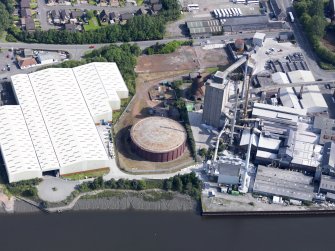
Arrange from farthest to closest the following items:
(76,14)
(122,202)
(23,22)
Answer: (76,14) → (23,22) → (122,202)

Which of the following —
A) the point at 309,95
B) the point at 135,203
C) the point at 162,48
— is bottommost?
the point at 135,203

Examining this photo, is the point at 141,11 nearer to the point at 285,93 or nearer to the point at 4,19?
the point at 4,19

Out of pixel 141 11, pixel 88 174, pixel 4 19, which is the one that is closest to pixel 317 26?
pixel 141 11

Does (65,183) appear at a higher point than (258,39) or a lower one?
lower

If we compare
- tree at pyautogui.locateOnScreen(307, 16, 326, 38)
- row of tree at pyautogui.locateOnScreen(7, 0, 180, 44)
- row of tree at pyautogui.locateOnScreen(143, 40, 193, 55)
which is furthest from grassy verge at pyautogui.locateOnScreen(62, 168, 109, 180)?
tree at pyautogui.locateOnScreen(307, 16, 326, 38)

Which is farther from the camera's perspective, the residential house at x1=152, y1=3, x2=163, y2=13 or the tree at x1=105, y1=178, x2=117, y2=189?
the residential house at x1=152, y1=3, x2=163, y2=13

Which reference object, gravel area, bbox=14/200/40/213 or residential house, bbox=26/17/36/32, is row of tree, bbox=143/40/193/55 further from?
gravel area, bbox=14/200/40/213

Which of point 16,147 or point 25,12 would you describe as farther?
point 25,12
